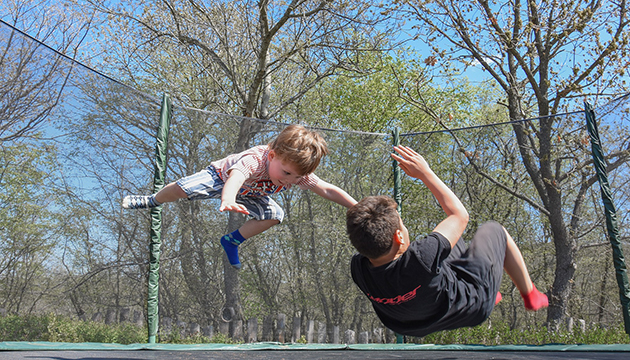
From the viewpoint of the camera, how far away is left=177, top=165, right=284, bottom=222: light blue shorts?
76.8 inches

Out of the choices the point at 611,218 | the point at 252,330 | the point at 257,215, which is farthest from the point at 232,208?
the point at 611,218

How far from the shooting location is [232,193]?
1.56 metres

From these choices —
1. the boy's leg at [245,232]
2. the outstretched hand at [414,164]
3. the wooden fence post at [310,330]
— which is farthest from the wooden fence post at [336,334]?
the outstretched hand at [414,164]

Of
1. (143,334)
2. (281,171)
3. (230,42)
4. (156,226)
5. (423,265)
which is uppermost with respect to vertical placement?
(230,42)

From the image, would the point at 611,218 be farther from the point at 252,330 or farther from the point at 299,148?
the point at 252,330

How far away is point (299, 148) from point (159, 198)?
0.76 meters

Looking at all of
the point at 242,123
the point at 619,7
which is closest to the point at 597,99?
the point at 619,7

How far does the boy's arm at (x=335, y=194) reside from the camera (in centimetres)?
185

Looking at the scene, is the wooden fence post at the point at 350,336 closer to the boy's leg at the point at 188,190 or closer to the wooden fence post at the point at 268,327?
the wooden fence post at the point at 268,327

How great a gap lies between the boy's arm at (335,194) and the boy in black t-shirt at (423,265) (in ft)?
1.56

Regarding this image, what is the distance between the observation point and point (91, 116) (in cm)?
244

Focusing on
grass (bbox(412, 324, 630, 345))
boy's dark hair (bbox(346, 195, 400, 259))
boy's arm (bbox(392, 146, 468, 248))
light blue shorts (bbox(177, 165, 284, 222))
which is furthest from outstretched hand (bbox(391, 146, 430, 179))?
grass (bbox(412, 324, 630, 345))

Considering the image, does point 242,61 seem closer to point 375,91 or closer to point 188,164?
point 188,164

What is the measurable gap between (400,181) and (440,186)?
6.31 feet
